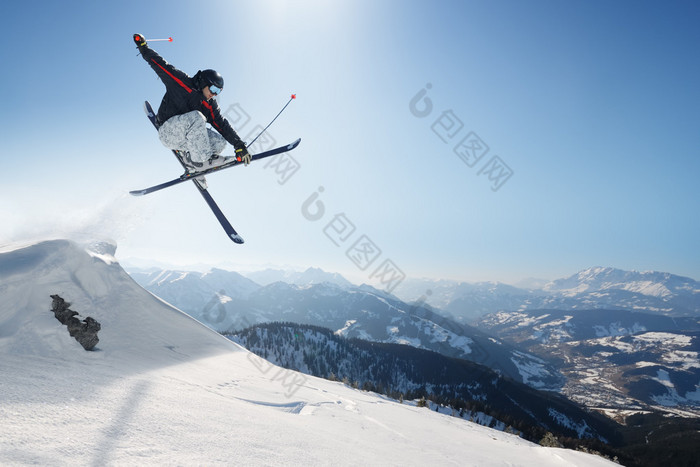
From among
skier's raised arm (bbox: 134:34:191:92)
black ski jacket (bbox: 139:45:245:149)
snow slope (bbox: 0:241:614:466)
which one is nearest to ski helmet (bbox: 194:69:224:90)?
black ski jacket (bbox: 139:45:245:149)

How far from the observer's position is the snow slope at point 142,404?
3.60m

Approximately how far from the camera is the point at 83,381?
5773 millimetres

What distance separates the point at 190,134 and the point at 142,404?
23.1ft

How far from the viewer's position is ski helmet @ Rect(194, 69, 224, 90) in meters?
8.27

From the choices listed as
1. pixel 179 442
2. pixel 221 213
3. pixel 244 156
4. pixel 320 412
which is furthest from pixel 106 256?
pixel 179 442

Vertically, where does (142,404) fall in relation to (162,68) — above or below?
below

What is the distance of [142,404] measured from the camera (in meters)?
5.09

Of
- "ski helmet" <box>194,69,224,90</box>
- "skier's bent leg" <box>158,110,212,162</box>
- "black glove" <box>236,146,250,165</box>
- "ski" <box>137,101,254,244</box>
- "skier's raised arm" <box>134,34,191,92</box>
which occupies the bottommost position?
"ski" <box>137,101,254,244</box>

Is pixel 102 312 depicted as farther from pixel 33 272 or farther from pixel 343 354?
pixel 343 354

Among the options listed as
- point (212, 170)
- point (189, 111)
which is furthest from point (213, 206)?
point (189, 111)

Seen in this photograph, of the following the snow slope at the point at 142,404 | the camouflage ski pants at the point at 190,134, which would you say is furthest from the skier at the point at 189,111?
the snow slope at the point at 142,404

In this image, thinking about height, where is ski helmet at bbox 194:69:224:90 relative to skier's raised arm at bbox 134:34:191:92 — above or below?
above

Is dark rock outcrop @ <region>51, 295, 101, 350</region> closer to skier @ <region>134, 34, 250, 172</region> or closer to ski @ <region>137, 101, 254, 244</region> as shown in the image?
ski @ <region>137, 101, 254, 244</region>

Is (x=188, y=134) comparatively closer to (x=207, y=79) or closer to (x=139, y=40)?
(x=207, y=79)
